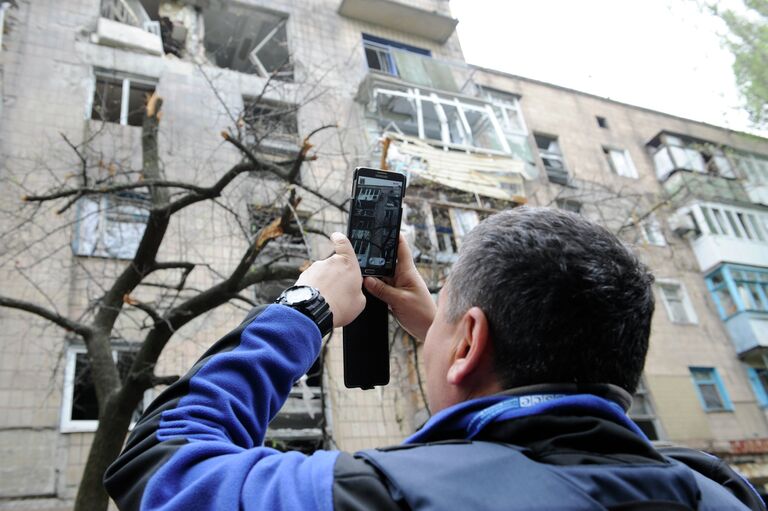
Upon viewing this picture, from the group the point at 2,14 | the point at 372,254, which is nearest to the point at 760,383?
the point at 372,254

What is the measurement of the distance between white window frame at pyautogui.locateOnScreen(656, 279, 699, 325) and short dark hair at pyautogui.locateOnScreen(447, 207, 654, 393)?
1962 cm

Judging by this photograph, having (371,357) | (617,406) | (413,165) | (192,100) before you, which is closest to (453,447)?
(617,406)

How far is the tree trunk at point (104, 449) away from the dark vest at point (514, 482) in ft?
19.7

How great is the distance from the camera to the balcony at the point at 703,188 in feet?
71.9

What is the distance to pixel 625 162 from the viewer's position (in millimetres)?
23250

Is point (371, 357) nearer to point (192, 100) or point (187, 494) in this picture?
point (187, 494)

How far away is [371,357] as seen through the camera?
5.67 ft

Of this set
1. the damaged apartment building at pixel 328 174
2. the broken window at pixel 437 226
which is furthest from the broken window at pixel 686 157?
the broken window at pixel 437 226

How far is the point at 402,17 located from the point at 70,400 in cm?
1568

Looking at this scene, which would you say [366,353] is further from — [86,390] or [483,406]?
[86,390]

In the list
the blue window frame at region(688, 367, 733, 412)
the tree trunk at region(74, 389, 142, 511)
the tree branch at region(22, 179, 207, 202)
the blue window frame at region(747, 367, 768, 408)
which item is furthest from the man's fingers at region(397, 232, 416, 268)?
the blue window frame at region(747, 367, 768, 408)

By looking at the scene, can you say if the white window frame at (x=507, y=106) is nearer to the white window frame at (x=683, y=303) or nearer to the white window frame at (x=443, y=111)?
the white window frame at (x=443, y=111)

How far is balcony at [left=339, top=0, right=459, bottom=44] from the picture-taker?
19.6 meters

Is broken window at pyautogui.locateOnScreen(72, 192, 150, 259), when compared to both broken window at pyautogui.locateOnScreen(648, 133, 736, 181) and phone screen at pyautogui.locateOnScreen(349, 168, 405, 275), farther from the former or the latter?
broken window at pyautogui.locateOnScreen(648, 133, 736, 181)
